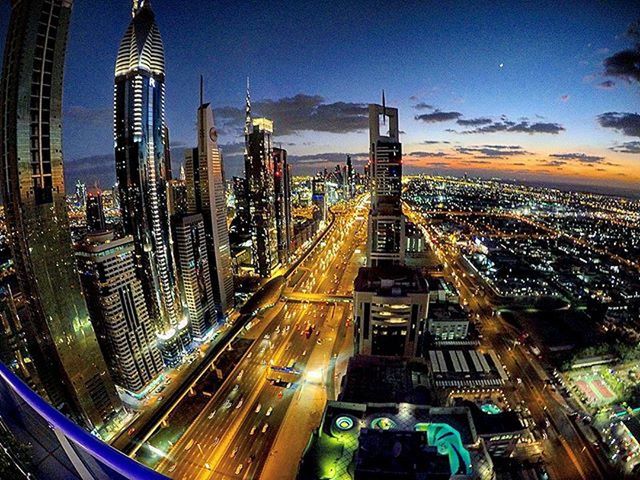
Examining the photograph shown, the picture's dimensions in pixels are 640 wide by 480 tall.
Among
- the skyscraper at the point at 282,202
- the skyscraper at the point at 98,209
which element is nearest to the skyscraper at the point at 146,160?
the skyscraper at the point at 98,209

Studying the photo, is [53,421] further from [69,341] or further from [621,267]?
[621,267]

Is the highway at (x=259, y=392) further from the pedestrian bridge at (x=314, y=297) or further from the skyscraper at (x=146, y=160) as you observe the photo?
the skyscraper at (x=146, y=160)

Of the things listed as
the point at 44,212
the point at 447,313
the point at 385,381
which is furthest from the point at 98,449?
the point at 447,313

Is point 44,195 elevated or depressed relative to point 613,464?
elevated

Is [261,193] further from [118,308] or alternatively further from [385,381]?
[385,381]

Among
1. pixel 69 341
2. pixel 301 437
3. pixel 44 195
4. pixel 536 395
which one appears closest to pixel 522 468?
pixel 536 395

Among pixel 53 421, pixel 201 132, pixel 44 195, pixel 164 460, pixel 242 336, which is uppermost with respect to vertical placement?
pixel 201 132
